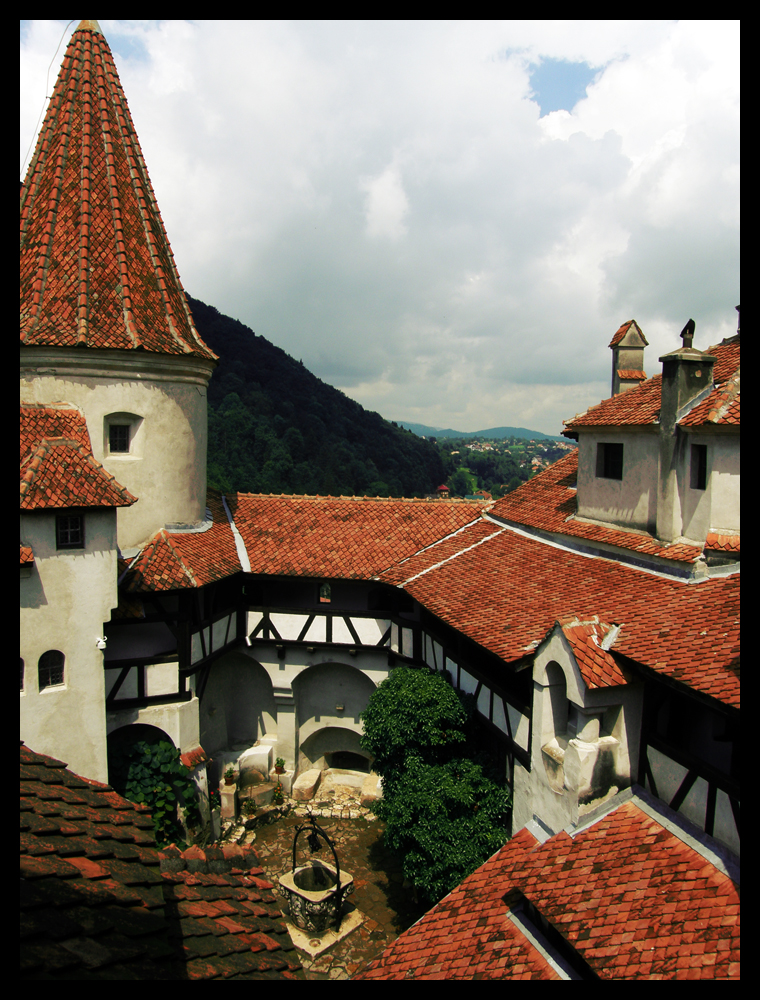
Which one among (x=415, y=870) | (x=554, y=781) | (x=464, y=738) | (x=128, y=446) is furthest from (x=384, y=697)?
(x=128, y=446)

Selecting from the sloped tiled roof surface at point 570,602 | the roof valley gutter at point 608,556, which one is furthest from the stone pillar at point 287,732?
the roof valley gutter at point 608,556

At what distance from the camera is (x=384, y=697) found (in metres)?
15.2

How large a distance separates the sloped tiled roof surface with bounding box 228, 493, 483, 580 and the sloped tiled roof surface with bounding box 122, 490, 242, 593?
0.99m

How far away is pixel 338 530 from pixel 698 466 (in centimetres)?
1048

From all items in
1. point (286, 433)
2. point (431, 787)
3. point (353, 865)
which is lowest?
point (353, 865)

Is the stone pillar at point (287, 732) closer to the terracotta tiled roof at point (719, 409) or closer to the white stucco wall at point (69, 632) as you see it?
the white stucco wall at point (69, 632)

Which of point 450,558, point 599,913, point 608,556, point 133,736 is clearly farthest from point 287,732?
point 599,913

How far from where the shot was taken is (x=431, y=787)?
43.6 feet

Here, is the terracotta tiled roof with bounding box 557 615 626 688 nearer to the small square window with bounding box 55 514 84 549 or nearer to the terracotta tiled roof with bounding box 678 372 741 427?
the terracotta tiled roof with bounding box 678 372 741 427

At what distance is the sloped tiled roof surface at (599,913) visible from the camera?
24.9 feet

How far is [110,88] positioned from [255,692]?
18.2 meters

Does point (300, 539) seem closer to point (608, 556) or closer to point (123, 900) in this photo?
point (608, 556)

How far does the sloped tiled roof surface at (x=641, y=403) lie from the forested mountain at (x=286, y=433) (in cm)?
4113
